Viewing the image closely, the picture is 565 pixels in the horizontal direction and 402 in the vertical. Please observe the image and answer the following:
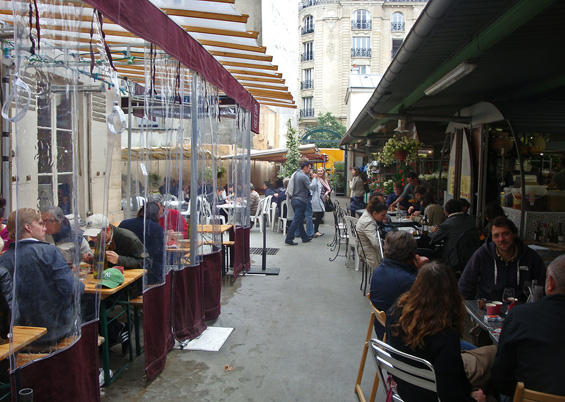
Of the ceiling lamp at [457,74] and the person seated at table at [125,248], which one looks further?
the ceiling lamp at [457,74]

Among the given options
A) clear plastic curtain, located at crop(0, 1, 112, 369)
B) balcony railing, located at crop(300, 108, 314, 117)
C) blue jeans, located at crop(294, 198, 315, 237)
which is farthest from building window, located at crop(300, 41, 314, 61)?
clear plastic curtain, located at crop(0, 1, 112, 369)

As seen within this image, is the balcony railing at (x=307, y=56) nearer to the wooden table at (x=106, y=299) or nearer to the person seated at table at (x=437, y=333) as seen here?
the wooden table at (x=106, y=299)

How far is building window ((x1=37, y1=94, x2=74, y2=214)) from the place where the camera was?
97.4 inches

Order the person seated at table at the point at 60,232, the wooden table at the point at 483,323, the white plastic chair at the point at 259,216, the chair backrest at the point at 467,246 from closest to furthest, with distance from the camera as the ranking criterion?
the person seated at table at the point at 60,232 → the wooden table at the point at 483,323 → the chair backrest at the point at 467,246 → the white plastic chair at the point at 259,216

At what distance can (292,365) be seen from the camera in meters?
4.16

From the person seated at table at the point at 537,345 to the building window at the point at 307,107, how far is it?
43652 millimetres

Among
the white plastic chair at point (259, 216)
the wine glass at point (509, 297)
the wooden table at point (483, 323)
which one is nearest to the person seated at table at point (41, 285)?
the wooden table at point (483, 323)

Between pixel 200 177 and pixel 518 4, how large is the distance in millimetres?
3200

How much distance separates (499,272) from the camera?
3730 mm

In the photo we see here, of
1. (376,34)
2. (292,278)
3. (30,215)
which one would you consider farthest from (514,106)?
(376,34)

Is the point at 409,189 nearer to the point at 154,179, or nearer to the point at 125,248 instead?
the point at 125,248

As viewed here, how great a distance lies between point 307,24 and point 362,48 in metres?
6.42

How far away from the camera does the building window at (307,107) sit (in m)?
45.2

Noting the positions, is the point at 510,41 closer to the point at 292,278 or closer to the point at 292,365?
the point at 292,365
